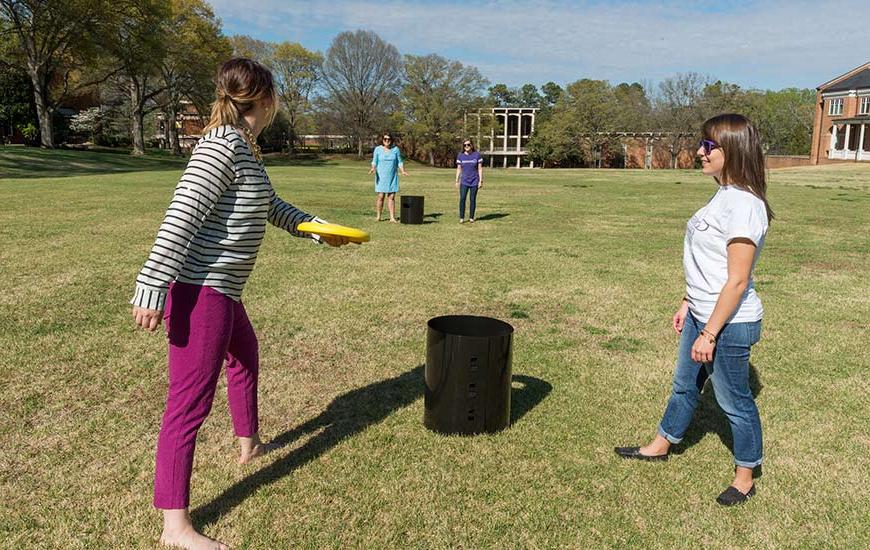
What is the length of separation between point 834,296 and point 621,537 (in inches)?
245

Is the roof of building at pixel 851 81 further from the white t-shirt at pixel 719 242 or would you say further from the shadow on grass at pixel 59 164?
the white t-shirt at pixel 719 242

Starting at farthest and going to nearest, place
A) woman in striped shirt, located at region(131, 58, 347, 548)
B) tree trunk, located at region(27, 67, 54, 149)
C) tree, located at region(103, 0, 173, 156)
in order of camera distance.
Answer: tree trunk, located at region(27, 67, 54, 149) → tree, located at region(103, 0, 173, 156) → woman in striped shirt, located at region(131, 58, 347, 548)

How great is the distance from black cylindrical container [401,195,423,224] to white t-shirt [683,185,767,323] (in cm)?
1040

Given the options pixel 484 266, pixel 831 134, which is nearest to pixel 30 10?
pixel 484 266

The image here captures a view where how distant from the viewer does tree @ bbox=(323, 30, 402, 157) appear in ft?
219

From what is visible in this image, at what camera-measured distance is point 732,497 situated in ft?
10.4

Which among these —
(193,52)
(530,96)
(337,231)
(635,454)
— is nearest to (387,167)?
(635,454)

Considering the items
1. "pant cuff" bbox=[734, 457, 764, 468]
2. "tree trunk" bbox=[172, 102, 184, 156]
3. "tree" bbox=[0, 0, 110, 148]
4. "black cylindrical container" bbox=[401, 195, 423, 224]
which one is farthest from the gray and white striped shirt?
"tree trunk" bbox=[172, 102, 184, 156]

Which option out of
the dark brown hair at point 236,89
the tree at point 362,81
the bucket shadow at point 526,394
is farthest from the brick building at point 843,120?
the dark brown hair at point 236,89

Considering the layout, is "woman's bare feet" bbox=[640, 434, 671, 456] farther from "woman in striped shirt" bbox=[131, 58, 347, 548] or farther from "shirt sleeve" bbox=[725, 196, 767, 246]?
"woman in striped shirt" bbox=[131, 58, 347, 548]

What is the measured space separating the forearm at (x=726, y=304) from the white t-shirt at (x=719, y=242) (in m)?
0.07

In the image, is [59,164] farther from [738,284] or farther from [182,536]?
[738,284]

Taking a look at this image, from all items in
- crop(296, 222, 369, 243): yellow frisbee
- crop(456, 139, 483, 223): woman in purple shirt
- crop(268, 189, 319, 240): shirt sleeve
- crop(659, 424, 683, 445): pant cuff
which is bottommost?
crop(659, 424, 683, 445): pant cuff

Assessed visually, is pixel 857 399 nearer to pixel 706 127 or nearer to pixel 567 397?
pixel 567 397
